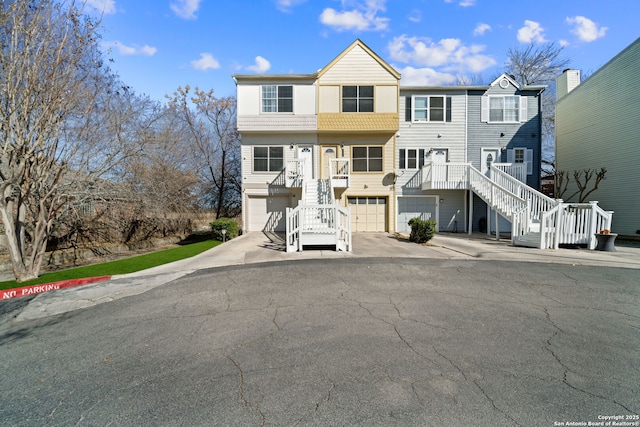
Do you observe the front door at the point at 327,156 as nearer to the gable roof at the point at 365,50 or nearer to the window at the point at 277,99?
the window at the point at 277,99

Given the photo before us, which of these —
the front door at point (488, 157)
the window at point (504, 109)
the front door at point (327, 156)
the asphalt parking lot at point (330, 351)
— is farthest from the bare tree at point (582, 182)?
the front door at point (327, 156)

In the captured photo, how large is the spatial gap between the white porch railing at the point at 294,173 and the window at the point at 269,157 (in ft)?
2.06

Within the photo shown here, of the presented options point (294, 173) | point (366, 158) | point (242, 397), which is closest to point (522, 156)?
point (366, 158)

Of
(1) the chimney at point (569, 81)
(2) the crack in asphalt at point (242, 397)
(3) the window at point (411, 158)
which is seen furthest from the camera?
(1) the chimney at point (569, 81)

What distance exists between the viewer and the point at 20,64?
7.76 meters

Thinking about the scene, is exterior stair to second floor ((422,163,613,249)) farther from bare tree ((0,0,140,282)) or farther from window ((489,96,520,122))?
bare tree ((0,0,140,282))

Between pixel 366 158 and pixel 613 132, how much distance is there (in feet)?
39.6

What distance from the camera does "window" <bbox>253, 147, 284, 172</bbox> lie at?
16375 millimetres

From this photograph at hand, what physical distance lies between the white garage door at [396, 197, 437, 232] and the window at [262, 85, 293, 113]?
26.0 ft

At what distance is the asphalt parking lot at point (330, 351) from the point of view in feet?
8.18

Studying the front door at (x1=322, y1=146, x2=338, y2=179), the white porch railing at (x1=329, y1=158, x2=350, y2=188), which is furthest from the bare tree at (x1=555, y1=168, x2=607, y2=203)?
the front door at (x1=322, y1=146, x2=338, y2=179)

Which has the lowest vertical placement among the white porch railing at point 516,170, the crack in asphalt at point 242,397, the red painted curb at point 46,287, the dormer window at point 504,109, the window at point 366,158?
the red painted curb at point 46,287

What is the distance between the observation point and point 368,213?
16.7m

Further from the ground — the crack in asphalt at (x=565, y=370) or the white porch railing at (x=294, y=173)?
the white porch railing at (x=294, y=173)
